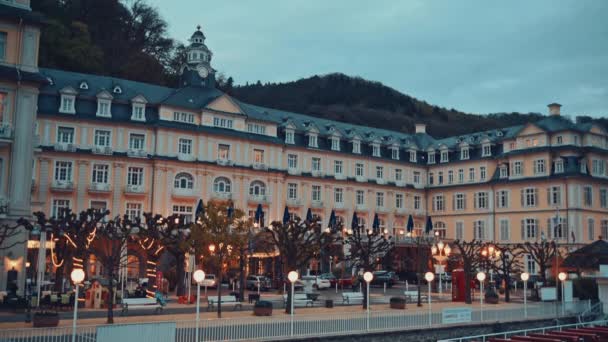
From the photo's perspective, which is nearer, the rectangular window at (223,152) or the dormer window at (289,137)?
the rectangular window at (223,152)

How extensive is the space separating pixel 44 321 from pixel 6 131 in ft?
44.6

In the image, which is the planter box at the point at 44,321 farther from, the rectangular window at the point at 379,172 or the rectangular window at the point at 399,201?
the rectangular window at the point at 399,201

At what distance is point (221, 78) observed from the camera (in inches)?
3494

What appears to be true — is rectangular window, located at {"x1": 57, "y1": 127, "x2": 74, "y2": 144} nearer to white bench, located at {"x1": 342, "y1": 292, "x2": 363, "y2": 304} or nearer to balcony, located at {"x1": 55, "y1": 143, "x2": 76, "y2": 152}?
balcony, located at {"x1": 55, "y1": 143, "x2": 76, "y2": 152}

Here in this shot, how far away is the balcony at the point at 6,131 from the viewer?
30.2 m

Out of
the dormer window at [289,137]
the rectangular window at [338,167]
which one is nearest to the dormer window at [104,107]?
the dormer window at [289,137]

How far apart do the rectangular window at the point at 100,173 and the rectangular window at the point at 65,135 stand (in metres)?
2.65

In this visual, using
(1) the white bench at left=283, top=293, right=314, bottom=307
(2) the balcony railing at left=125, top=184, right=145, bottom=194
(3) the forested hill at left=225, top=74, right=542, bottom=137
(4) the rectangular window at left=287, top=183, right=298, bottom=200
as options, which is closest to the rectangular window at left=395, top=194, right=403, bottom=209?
(4) the rectangular window at left=287, top=183, right=298, bottom=200

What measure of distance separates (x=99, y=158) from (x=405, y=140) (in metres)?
34.7

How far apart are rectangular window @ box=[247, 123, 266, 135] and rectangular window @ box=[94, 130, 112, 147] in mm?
12031

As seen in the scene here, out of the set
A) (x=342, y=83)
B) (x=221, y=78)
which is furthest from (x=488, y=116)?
(x=221, y=78)

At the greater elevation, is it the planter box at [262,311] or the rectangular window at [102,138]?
the rectangular window at [102,138]

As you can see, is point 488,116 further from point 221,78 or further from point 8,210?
point 8,210

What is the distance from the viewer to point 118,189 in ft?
154
